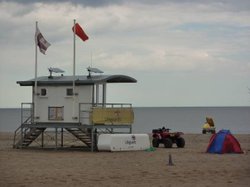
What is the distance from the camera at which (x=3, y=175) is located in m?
19.2

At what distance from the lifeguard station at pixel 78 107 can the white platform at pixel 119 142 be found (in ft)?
2.13

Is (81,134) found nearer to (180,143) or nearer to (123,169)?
(180,143)

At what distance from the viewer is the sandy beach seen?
18.0 meters

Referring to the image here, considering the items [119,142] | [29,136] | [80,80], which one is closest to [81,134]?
[29,136]

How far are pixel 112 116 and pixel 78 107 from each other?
157 cm

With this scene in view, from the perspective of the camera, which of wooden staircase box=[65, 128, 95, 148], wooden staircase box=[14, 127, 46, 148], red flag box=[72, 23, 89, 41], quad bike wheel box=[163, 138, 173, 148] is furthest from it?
quad bike wheel box=[163, 138, 173, 148]

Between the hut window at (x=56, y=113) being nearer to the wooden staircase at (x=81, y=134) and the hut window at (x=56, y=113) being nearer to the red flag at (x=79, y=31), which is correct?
the wooden staircase at (x=81, y=134)

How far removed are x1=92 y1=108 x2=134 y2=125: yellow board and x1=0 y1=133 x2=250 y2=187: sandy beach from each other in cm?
227

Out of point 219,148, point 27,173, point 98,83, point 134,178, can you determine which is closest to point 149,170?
point 134,178

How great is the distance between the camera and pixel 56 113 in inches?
1214

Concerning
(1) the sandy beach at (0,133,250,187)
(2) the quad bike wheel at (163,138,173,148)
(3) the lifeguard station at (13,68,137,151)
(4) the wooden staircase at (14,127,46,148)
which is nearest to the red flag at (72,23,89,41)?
(3) the lifeguard station at (13,68,137,151)

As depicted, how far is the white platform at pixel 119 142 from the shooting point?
29.3m

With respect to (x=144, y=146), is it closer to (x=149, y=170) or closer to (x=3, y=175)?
(x=149, y=170)

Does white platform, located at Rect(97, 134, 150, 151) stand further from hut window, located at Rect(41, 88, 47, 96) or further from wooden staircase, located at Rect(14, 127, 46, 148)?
wooden staircase, located at Rect(14, 127, 46, 148)
